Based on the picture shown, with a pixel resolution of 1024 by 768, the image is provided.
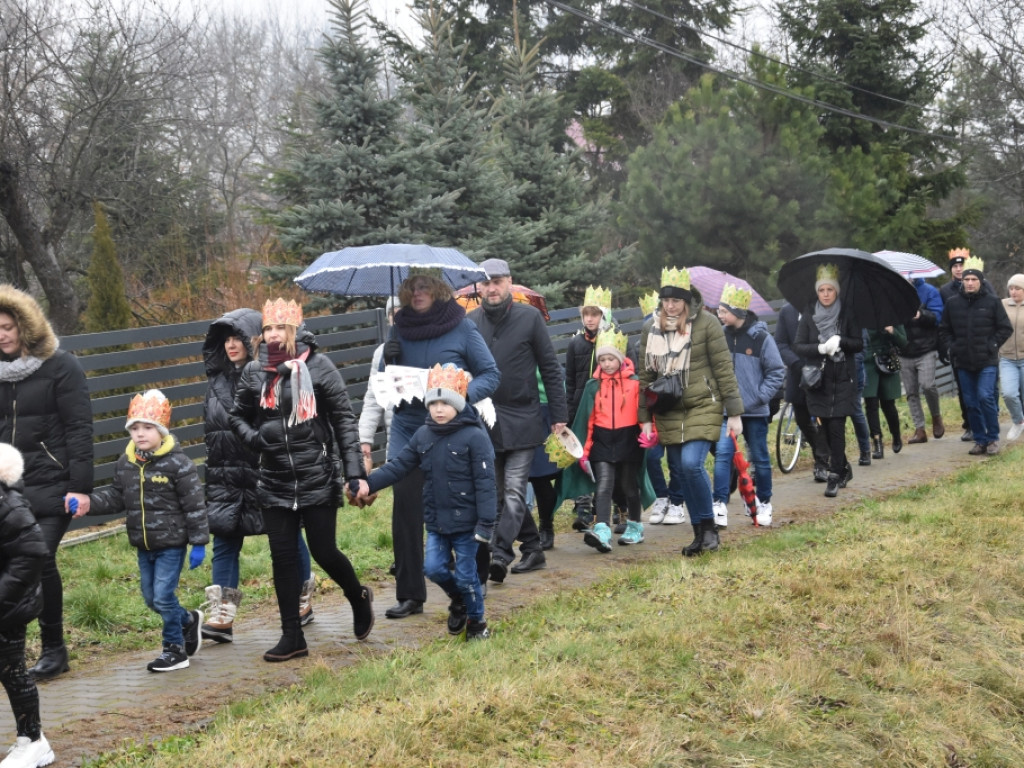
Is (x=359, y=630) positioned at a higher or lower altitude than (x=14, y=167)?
lower

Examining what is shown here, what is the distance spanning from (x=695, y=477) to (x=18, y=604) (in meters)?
4.97

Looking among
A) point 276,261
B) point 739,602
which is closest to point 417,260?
point 739,602

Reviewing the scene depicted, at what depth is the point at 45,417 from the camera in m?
6.42

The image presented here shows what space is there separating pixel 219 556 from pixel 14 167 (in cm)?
1227

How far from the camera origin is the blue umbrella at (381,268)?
29.9 ft

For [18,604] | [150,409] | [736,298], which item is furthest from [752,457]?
[18,604]

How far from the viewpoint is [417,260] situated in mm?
9031

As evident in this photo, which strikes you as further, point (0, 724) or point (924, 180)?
point (924, 180)

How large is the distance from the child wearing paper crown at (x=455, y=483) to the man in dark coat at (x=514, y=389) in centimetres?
143

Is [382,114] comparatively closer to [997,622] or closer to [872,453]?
[872,453]

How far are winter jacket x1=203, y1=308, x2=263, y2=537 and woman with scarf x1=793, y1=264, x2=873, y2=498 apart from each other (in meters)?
5.98

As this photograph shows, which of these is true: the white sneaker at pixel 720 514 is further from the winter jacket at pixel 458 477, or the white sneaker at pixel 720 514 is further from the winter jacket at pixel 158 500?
the winter jacket at pixel 158 500

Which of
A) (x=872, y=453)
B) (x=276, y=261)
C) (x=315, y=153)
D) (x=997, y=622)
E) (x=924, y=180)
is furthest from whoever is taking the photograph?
(x=924, y=180)

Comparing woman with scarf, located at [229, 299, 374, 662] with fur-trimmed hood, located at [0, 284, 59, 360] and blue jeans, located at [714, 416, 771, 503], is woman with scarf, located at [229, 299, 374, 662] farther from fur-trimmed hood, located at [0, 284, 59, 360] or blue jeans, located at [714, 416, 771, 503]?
blue jeans, located at [714, 416, 771, 503]
